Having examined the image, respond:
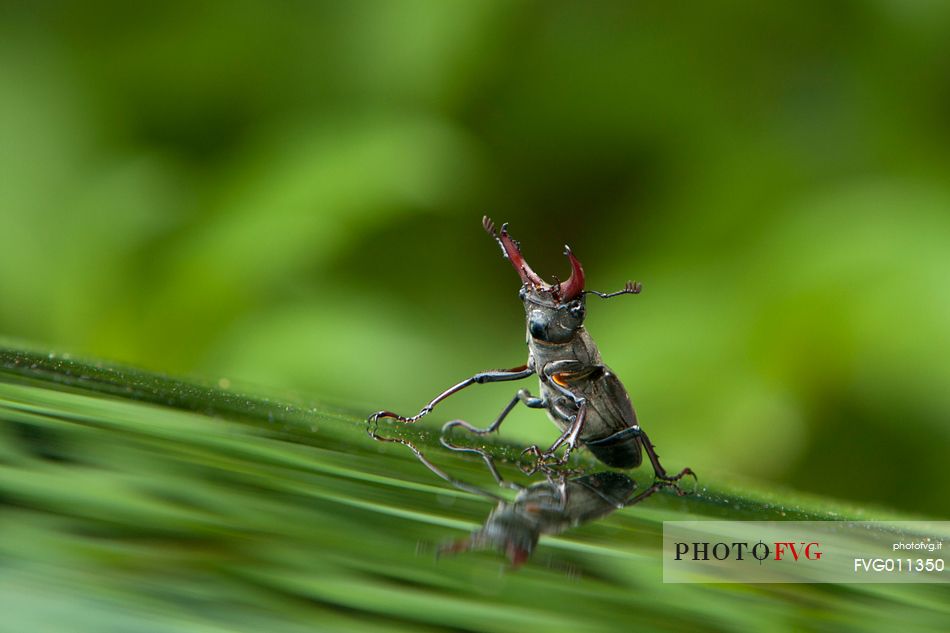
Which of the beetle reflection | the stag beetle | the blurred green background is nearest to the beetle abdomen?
the stag beetle

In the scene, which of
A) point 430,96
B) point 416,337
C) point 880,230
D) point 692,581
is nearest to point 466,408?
point 416,337

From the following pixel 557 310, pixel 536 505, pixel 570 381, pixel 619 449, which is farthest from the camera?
pixel 557 310

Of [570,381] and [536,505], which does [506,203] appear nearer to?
[570,381]

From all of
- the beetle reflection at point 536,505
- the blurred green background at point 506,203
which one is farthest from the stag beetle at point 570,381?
the blurred green background at point 506,203

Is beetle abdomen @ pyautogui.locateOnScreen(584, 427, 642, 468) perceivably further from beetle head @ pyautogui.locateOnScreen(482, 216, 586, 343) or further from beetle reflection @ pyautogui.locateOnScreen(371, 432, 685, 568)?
beetle reflection @ pyautogui.locateOnScreen(371, 432, 685, 568)

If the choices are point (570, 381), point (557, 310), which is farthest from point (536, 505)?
point (557, 310)

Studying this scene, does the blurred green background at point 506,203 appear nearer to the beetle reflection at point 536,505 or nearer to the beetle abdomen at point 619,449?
the beetle abdomen at point 619,449
